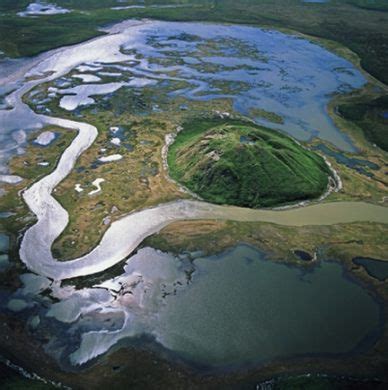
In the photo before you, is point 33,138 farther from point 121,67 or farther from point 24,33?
point 24,33

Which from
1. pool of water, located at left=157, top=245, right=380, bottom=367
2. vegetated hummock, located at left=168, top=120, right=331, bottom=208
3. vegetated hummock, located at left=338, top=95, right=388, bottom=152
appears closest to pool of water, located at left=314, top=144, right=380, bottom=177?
vegetated hummock, located at left=168, top=120, right=331, bottom=208

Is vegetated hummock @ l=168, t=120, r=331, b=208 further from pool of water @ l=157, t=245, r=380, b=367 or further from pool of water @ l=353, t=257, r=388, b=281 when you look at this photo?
pool of water @ l=353, t=257, r=388, b=281

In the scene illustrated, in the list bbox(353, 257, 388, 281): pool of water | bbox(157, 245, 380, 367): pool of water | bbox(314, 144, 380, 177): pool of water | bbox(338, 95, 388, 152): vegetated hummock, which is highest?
bbox(338, 95, 388, 152): vegetated hummock

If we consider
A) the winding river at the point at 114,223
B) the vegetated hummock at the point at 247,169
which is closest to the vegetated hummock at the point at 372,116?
the vegetated hummock at the point at 247,169

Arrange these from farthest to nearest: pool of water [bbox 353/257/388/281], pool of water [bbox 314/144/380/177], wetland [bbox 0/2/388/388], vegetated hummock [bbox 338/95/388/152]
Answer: vegetated hummock [bbox 338/95/388/152]
pool of water [bbox 314/144/380/177]
pool of water [bbox 353/257/388/281]
wetland [bbox 0/2/388/388]

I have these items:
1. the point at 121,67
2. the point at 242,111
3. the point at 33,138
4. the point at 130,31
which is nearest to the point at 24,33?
the point at 130,31

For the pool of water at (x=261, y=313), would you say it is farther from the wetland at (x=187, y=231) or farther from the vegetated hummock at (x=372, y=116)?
the vegetated hummock at (x=372, y=116)

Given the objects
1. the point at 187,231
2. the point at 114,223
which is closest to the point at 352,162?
the point at 187,231
